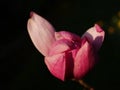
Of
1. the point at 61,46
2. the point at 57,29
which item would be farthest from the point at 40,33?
the point at 57,29

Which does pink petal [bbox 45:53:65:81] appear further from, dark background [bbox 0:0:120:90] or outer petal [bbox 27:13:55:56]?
dark background [bbox 0:0:120:90]

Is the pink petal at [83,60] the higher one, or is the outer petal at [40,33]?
the outer petal at [40,33]

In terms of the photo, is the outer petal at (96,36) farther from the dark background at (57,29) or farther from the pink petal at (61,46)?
the dark background at (57,29)

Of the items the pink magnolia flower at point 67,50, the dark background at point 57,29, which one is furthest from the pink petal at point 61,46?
the dark background at point 57,29

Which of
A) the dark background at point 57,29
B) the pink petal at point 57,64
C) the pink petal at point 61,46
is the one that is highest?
the pink petal at point 61,46

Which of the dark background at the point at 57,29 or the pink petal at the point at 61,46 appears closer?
the pink petal at the point at 61,46

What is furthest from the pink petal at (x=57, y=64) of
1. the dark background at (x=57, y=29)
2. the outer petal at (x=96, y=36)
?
the dark background at (x=57, y=29)

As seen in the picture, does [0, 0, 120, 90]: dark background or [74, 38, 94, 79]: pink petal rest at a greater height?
[74, 38, 94, 79]: pink petal

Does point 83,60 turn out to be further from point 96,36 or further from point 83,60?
point 96,36

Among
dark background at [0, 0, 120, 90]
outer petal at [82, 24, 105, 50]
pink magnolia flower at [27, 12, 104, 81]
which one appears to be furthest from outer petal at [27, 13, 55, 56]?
dark background at [0, 0, 120, 90]
